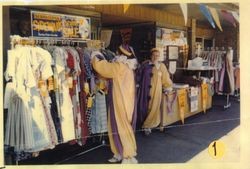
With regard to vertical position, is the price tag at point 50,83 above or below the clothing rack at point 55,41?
below

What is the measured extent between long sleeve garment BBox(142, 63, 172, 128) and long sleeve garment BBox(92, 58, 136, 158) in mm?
54

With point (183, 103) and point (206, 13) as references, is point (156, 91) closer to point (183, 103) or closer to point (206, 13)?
point (183, 103)

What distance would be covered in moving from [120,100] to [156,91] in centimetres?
11

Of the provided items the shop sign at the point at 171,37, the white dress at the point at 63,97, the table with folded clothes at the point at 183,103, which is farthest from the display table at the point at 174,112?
the white dress at the point at 63,97

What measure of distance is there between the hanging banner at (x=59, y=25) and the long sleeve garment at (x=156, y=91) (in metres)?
0.23

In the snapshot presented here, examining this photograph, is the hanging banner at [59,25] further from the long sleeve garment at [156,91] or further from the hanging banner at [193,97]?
the hanging banner at [193,97]

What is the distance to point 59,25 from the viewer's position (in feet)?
4.07

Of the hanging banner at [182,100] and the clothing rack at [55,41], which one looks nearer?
the clothing rack at [55,41]

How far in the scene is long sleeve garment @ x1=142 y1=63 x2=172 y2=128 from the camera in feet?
4.16

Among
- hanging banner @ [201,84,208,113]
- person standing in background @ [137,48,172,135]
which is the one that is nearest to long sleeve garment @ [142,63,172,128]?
person standing in background @ [137,48,172,135]

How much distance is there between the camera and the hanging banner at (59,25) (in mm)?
1211

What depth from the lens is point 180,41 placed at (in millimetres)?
1250

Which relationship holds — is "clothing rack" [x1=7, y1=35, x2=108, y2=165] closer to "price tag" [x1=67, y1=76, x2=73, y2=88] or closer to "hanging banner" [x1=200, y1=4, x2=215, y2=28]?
"price tag" [x1=67, y1=76, x2=73, y2=88]

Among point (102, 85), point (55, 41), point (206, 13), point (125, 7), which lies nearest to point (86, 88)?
point (102, 85)
